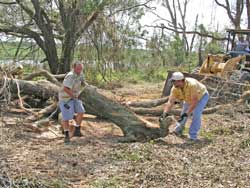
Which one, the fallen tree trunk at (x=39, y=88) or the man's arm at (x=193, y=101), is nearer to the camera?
the man's arm at (x=193, y=101)

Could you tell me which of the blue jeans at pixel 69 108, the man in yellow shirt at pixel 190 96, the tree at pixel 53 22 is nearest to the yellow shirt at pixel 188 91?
the man in yellow shirt at pixel 190 96

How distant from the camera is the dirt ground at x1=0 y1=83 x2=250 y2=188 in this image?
5227 millimetres

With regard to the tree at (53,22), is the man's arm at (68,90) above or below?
below

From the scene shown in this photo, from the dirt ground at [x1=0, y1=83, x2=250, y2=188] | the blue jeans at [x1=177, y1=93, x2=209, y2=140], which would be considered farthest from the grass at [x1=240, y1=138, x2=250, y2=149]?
the blue jeans at [x1=177, y1=93, x2=209, y2=140]

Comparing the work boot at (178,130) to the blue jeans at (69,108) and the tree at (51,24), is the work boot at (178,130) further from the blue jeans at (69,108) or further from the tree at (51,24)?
the tree at (51,24)

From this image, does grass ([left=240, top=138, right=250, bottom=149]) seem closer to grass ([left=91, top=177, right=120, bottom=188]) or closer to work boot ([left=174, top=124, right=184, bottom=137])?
work boot ([left=174, top=124, right=184, bottom=137])

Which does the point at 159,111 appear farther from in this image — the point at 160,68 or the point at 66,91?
the point at 160,68

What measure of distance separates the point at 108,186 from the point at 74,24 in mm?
8685

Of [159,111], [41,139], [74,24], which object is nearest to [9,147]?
[41,139]

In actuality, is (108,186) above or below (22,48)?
below

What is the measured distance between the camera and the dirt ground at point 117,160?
5.23 m

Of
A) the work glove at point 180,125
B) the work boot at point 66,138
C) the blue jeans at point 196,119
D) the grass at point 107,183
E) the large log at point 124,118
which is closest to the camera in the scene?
the grass at point 107,183

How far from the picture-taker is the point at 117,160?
241 inches

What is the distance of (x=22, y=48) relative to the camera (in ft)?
47.9
